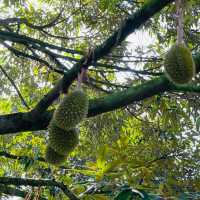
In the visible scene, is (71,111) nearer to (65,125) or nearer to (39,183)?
(65,125)

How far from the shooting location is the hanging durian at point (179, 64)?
1.78 metres

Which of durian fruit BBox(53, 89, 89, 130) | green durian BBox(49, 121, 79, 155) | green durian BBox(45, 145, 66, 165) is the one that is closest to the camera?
durian fruit BBox(53, 89, 89, 130)

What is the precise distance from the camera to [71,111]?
5.76 ft

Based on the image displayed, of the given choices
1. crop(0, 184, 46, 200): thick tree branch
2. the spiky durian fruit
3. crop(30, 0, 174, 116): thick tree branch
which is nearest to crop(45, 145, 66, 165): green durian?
crop(30, 0, 174, 116): thick tree branch

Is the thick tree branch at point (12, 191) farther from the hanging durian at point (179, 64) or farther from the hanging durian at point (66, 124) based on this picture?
the hanging durian at point (179, 64)

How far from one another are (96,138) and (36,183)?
156cm

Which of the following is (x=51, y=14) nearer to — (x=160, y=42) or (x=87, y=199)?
(x=160, y=42)

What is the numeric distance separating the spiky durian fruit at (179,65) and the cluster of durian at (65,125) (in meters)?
0.35

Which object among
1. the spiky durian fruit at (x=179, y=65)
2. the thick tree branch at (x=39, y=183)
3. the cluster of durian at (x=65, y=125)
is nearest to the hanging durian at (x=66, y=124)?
the cluster of durian at (x=65, y=125)

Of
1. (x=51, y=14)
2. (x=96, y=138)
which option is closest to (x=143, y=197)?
(x=96, y=138)

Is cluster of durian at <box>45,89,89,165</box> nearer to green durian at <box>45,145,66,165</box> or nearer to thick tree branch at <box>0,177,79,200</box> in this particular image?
green durian at <box>45,145,66,165</box>

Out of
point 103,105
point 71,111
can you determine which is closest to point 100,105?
point 103,105

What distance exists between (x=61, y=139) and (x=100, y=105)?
0.25 meters

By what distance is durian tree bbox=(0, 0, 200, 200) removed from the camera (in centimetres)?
177
